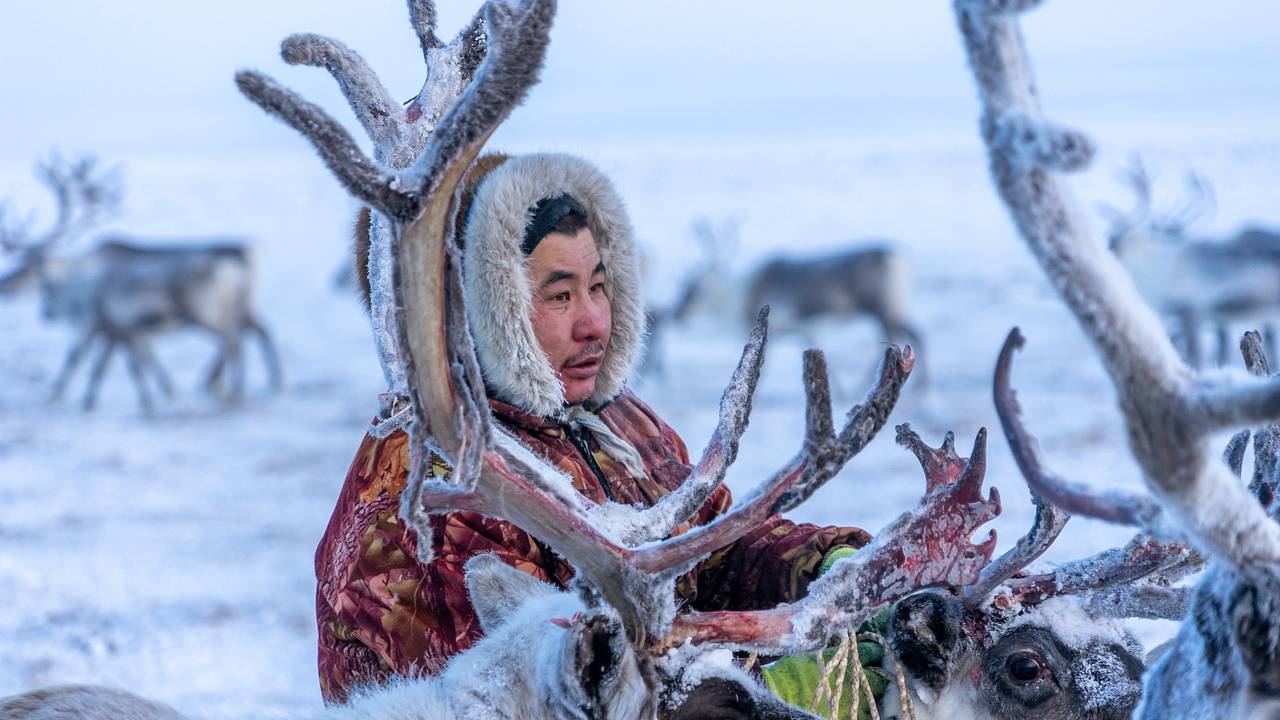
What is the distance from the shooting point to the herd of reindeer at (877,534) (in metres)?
1.32

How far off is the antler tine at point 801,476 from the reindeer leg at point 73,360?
1126 centimetres

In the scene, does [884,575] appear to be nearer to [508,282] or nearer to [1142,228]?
[508,282]

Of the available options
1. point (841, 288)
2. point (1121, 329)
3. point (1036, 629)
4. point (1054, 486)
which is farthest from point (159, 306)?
point (1121, 329)

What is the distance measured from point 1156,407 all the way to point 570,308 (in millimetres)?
1354

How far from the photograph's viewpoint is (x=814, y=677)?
2271 mm

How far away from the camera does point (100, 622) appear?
513 cm

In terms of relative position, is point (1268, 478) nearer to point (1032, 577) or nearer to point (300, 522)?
point (1032, 577)

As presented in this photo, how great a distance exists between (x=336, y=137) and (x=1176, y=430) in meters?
1.00

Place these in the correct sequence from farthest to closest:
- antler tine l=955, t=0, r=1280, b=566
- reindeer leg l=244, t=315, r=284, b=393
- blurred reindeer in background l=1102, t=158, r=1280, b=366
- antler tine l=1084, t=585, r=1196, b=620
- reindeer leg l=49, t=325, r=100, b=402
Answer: blurred reindeer in background l=1102, t=158, r=1280, b=366 → reindeer leg l=244, t=315, r=284, b=393 → reindeer leg l=49, t=325, r=100, b=402 → antler tine l=1084, t=585, r=1196, b=620 → antler tine l=955, t=0, r=1280, b=566

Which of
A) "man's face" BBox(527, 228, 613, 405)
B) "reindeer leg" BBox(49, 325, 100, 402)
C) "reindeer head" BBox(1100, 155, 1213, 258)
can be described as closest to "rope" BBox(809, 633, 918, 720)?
"man's face" BBox(527, 228, 613, 405)

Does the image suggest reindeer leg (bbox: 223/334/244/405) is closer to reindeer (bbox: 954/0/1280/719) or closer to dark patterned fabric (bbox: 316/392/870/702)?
dark patterned fabric (bbox: 316/392/870/702)

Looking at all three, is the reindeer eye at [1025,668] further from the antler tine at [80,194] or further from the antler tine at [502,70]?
the antler tine at [80,194]

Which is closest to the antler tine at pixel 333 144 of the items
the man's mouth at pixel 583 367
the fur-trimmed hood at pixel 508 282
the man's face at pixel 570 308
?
the fur-trimmed hood at pixel 508 282

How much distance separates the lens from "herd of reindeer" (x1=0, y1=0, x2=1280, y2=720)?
132 centimetres
